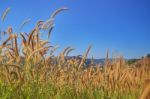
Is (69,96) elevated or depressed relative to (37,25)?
depressed

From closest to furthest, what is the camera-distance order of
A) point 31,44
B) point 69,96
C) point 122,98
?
point 31,44, point 69,96, point 122,98

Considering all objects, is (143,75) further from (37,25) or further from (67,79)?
(37,25)

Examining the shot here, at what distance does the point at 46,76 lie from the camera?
4.78m

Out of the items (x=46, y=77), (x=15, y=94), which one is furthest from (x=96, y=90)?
(x=15, y=94)

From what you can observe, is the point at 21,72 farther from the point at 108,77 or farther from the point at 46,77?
the point at 108,77

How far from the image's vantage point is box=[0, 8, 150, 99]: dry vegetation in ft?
12.8

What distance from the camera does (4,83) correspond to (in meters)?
A: 3.88

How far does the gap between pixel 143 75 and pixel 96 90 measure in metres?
3.09

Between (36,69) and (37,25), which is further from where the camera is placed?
(37,25)

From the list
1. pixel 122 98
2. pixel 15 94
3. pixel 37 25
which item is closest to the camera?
pixel 15 94

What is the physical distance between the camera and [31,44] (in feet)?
13.8

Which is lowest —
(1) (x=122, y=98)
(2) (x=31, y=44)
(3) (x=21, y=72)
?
(1) (x=122, y=98)

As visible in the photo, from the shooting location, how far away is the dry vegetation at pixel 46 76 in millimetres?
3900

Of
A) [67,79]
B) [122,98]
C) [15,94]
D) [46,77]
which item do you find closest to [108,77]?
[122,98]
